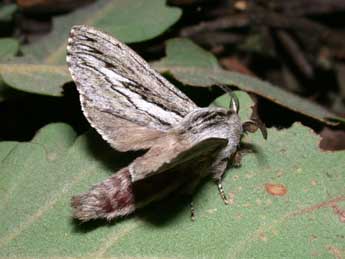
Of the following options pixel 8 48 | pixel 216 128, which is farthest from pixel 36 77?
pixel 216 128

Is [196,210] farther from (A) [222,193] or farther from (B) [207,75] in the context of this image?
(B) [207,75]

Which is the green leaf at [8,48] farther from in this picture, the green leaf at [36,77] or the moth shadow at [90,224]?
the moth shadow at [90,224]

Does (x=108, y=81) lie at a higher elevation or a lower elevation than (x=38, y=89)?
higher

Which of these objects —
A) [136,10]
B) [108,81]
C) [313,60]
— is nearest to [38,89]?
[108,81]

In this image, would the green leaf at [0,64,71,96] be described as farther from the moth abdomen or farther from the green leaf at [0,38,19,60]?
the moth abdomen

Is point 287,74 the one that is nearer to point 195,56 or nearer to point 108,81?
point 195,56

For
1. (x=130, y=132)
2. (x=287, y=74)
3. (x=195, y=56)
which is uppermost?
(x=130, y=132)

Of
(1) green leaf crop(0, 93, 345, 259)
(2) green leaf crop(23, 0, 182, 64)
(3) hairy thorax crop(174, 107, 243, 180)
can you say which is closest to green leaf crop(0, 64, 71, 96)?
(2) green leaf crop(23, 0, 182, 64)
